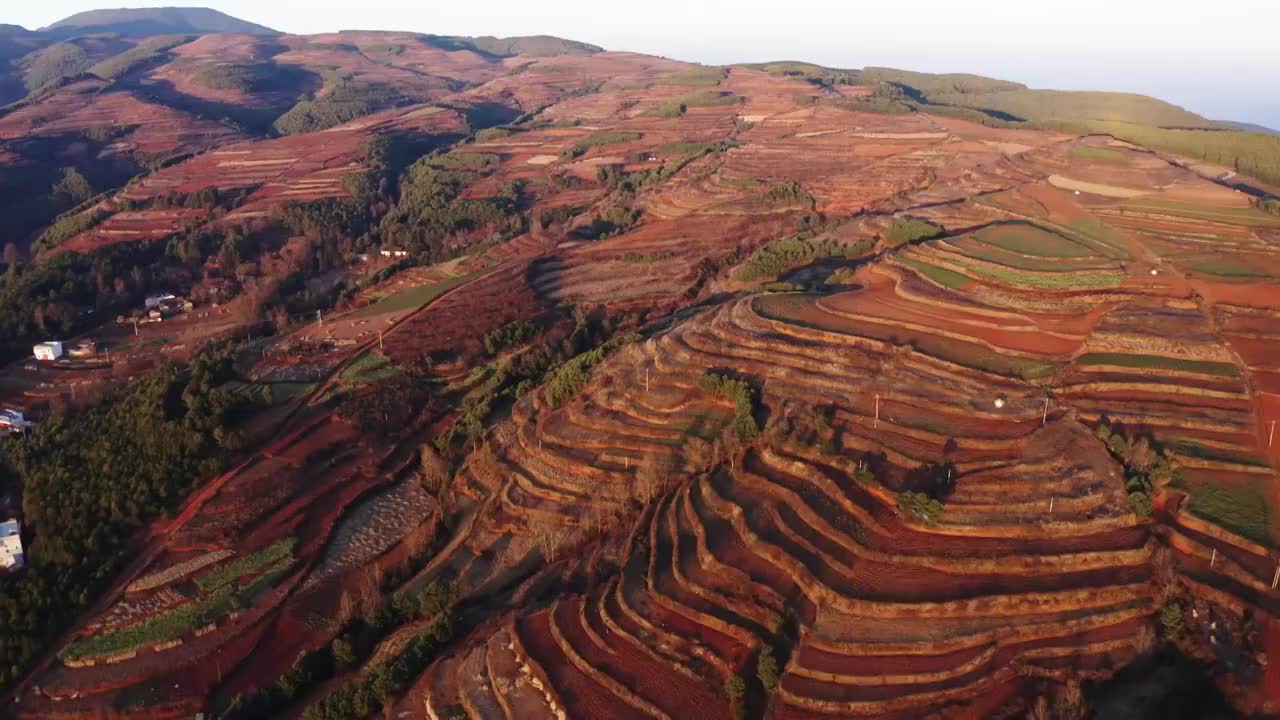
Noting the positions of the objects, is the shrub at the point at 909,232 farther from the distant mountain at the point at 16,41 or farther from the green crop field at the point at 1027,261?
the distant mountain at the point at 16,41

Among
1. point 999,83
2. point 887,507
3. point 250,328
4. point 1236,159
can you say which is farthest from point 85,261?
point 999,83

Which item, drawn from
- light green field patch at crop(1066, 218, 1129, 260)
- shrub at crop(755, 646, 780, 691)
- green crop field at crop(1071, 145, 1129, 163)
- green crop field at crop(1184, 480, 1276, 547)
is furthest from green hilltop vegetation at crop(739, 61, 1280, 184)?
shrub at crop(755, 646, 780, 691)

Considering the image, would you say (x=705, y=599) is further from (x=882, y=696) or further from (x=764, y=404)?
(x=764, y=404)

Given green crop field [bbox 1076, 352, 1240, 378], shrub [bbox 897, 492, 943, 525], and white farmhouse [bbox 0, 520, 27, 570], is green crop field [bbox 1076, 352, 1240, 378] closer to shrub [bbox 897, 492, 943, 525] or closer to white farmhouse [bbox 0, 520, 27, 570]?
shrub [bbox 897, 492, 943, 525]

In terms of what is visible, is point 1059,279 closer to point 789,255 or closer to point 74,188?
point 789,255

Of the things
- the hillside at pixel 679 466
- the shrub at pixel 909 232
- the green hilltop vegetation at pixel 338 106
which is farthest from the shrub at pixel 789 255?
the green hilltop vegetation at pixel 338 106

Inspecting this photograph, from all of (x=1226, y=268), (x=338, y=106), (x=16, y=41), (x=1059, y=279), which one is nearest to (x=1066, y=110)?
(x=1226, y=268)

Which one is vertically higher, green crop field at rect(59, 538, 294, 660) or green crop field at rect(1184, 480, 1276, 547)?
green crop field at rect(1184, 480, 1276, 547)
